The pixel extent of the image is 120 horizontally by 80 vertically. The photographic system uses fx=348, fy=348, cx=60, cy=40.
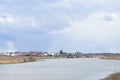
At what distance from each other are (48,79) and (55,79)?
4.58 feet

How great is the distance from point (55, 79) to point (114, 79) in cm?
1566

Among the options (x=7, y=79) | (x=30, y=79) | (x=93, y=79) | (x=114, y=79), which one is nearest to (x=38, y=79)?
(x=30, y=79)

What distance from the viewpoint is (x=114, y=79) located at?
182 ft

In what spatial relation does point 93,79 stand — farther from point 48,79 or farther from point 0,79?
point 0,79

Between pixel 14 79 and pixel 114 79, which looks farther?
pixel 14 79

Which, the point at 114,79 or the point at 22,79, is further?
the point at 22,79

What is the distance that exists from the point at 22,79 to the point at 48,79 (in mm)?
5190

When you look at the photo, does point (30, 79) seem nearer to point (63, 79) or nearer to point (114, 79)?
point (63, 79)

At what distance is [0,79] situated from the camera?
219ft

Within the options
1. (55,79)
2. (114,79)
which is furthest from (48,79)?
(114,79)

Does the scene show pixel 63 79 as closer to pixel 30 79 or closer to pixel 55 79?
pixel 55 79

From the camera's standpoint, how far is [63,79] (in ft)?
221

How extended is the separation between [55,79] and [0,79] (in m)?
10.6

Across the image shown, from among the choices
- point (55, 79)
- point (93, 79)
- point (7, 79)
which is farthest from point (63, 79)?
point (7, 79)
